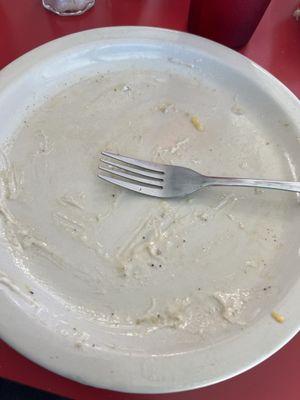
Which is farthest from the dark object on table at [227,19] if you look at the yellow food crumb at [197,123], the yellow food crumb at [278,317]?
the yellow food crumb at [278,317]

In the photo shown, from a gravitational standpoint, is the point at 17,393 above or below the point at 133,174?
below

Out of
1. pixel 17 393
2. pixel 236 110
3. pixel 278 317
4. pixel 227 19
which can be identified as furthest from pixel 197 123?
pixel 17 393

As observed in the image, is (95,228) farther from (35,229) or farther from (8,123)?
(8,123)

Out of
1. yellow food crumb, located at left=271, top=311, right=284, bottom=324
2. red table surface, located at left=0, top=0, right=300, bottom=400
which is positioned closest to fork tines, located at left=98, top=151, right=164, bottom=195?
yellow food crumb, located at left=271, top=311, right=284, bottom=324

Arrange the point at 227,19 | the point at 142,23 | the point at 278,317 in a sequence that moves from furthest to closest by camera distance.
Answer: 1. the point at 142,23
2. the point at 227,19
3. the point at 278,317

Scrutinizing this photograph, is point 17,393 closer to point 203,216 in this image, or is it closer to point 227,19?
point 203,216

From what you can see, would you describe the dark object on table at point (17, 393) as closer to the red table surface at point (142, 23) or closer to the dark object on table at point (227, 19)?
the red table surface at point (142, 23)
